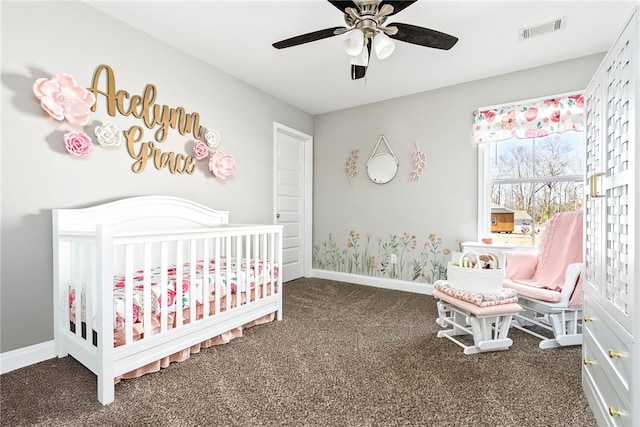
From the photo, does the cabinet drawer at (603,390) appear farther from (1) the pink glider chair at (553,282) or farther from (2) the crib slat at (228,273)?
(2) the crib slat at (228,273)

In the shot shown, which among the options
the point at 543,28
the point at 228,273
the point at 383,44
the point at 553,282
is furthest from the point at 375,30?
the point at 553,282

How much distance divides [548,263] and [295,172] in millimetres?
2863

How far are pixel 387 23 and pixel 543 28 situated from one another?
1179mm

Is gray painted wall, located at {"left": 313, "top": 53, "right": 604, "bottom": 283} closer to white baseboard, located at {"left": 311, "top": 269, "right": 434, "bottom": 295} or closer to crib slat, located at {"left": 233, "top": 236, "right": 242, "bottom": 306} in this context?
white baseboard, located at {"left": 311, "top": 269, "right": 434, "bottom": 295}

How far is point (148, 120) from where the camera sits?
7.52ft

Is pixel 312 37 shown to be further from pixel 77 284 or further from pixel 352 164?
pixel 352 164

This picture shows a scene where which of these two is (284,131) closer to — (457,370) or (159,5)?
(159,5)

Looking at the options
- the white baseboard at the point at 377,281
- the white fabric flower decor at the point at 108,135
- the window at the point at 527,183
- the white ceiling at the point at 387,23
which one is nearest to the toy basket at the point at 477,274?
the window at the point at 527,183

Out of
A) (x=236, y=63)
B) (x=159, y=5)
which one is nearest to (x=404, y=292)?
(x=236, y=63)

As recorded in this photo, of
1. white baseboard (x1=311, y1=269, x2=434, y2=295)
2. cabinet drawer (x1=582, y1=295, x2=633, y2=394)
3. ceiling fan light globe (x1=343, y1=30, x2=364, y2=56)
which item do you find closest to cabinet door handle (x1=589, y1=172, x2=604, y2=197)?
cabinet drawer (x1=582, y1=295, x2=633, y2=394)

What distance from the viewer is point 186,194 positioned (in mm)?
2594

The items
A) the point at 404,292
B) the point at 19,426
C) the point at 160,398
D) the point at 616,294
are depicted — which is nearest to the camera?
the point at 616,294

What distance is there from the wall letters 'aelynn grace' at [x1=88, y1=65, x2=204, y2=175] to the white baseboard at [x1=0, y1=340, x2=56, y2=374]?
49.1 inches

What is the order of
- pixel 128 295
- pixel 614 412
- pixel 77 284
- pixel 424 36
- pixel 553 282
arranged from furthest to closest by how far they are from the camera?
1. pixel 553 282
2. pixel 424 36
3. pixel 77 284
4. pixel 128 295
5. pixel 614 412
